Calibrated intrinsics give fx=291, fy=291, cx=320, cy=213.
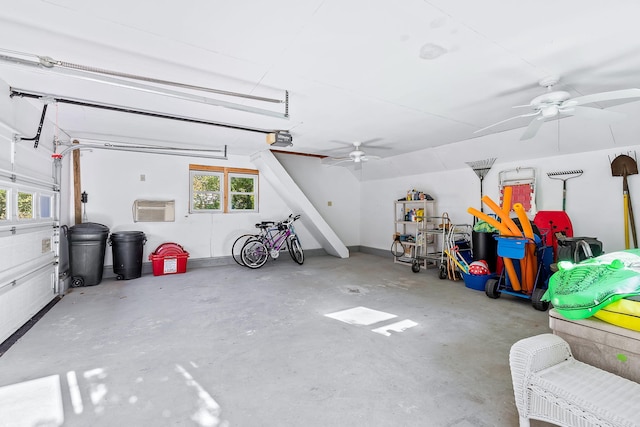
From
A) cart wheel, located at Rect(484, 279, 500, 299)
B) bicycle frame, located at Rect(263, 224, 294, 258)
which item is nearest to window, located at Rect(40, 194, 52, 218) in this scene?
bicycle frame, located at Rect(263, 224, 294, 258)

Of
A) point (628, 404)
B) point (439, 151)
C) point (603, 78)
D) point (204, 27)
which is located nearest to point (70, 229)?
point (204, 27)

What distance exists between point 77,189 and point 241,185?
2.87 m

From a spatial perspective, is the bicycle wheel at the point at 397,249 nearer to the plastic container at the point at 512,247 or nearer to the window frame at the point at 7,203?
the plastic container at the point at 512,247

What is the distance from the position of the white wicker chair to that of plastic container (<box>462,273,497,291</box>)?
9.67 feet

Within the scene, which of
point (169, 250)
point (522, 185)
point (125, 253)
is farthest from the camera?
point (169, 250)

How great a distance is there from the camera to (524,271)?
3.80 meters

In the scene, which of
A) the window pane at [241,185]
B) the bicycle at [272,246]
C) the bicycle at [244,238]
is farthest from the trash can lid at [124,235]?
the window pane at [241,185]

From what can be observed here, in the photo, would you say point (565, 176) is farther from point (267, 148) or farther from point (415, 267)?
point (267, 148)

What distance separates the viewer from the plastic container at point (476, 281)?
4316mm

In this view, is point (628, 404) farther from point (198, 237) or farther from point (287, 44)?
point (198, 237)

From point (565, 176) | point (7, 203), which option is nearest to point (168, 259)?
point (7, 203)

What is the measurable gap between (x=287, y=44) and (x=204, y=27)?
568 millimetres

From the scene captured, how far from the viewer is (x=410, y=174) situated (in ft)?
22.3

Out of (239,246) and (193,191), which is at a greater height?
(193,191)
